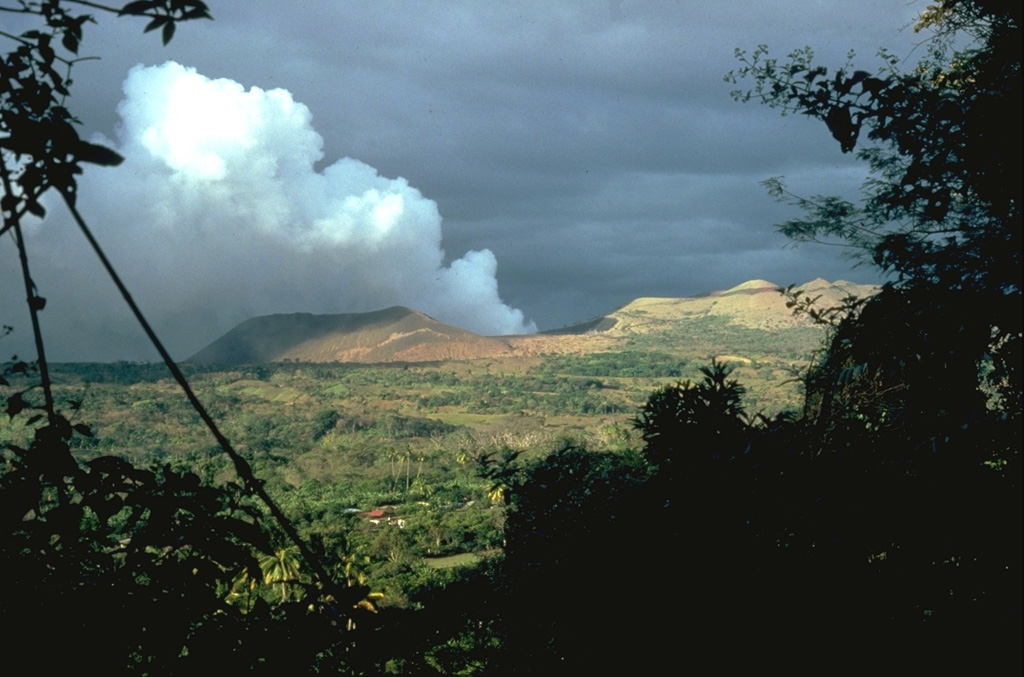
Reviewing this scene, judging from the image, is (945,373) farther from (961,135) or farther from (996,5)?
(996,5)

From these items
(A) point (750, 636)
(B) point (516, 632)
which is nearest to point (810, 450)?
(A) point (750, 636)

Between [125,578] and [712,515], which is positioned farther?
[712,515]

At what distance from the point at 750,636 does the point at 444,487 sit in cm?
8045

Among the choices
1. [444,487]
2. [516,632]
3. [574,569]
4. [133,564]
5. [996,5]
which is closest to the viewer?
[133,564]

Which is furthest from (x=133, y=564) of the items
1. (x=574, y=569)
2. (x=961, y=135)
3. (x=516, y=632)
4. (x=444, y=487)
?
(x=444, y=487)

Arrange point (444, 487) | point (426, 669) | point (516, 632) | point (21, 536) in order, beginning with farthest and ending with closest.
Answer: point (444, 487) → point (516, 632) → point (426, 669) → point (21, 536)

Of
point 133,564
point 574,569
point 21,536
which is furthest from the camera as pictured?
point 574,569

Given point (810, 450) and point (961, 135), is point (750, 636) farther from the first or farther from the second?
point (961, 135)

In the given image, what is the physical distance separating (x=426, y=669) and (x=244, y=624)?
2.15ft

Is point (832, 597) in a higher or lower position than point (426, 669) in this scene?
lower

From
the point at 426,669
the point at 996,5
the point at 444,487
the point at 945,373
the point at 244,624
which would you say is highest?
the point at 996,5

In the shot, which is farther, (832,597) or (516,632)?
(516,632)

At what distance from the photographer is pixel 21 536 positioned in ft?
7.48

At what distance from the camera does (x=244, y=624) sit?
214cm
